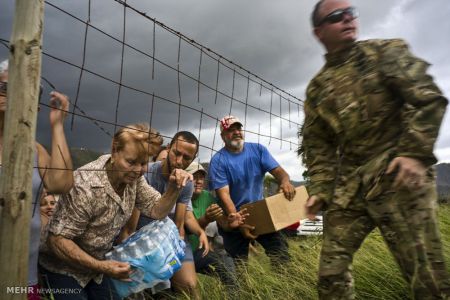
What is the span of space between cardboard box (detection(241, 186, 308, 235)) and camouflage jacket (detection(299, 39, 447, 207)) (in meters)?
1.29

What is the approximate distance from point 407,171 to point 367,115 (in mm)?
337

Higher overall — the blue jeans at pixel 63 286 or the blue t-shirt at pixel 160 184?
the blue t-shirt at pixel 160 184

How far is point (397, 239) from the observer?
1.80 metres

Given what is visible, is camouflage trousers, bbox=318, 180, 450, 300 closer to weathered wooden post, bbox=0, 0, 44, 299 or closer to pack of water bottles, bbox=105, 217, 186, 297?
→ pack of water bottles, bbox=105, 217, 186, 297

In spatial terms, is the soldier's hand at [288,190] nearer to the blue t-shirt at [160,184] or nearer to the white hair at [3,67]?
the blue t-shirt at [160,184]

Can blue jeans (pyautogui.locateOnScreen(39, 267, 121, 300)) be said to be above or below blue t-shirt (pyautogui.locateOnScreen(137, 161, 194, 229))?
below

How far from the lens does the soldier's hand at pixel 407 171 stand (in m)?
1.64

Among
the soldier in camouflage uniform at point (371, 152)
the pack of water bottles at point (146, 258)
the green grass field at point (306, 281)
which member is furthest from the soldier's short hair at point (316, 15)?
the green grass field at point (306, 281)

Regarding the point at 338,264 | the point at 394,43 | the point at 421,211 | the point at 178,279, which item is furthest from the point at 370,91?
the point at 178,279

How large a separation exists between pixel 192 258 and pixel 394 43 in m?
2.16

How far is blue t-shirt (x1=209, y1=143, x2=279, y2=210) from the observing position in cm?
380

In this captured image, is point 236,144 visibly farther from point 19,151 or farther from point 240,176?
point 19,151

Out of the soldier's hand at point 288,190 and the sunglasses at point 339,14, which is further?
the soldier's hand at point 288,190

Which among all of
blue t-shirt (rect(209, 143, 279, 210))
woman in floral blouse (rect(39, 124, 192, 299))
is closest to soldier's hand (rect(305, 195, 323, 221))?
woman in floral blouse (rect(39, 124, 192, 299))
